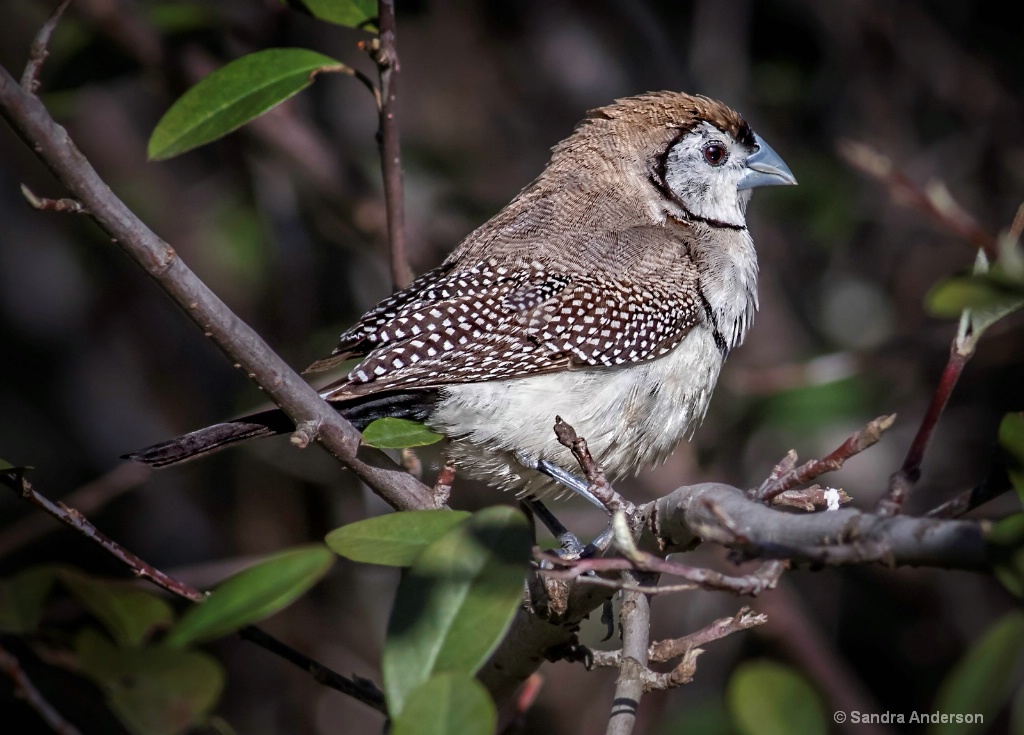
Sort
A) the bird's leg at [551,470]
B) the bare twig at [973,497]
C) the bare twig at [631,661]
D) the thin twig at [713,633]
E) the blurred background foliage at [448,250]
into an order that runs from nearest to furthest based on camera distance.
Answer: the bare twig at [973,497] → the bare twig at [631,661] → the thin twig at [713,633] → the bird's leg at [551,470] → the blurred background foliage at [448,250]

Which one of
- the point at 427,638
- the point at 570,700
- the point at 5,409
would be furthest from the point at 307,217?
the point at 427,638

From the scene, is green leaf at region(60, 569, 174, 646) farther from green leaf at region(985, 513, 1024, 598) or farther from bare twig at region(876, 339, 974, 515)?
green leaf at region(985, 513, 1024, 598)

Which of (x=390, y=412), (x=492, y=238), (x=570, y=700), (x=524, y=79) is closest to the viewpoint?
(x=390, y=412)

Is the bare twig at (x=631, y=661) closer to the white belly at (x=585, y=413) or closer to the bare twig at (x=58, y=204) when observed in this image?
the white belly at (x=585, y=413)

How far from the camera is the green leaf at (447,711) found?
60.5 inches

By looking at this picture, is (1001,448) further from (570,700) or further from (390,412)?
(570,700)

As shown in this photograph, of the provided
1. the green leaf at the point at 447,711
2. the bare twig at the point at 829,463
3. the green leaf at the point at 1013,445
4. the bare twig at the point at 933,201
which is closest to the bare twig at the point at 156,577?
the green leaf at the point at 447,711

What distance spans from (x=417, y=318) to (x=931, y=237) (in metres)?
3.78

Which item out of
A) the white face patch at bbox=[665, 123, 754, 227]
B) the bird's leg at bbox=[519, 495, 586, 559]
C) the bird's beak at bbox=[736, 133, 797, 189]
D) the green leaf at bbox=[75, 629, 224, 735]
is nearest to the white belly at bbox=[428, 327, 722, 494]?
the bird's leg at bbox=[519, 495, 586, 559]

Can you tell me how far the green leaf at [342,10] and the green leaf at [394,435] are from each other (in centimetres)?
118

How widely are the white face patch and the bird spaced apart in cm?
15

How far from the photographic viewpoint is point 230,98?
2959mm

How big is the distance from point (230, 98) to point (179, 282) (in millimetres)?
927

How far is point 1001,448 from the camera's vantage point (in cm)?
167
